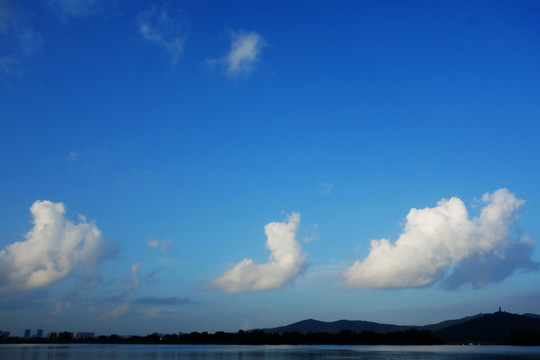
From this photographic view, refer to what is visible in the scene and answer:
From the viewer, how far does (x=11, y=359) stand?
112 m

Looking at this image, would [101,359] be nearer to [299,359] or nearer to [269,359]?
[269,359]

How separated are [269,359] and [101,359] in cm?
4522

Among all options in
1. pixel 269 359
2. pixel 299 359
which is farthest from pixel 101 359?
pixel 299 359

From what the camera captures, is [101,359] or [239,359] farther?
[239,359]

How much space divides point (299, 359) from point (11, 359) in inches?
3134

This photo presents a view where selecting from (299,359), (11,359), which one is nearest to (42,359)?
(11,359)

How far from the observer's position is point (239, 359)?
119000mm

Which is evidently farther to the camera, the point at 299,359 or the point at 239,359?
the point at 239,359

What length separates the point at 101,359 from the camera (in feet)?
354

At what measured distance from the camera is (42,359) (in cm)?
11344

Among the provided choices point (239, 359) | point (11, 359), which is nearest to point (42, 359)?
point (11, 359)

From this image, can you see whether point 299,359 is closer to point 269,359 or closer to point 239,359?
point 269,359

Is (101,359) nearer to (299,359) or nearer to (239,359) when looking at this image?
(239,359)

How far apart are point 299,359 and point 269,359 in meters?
9.55
